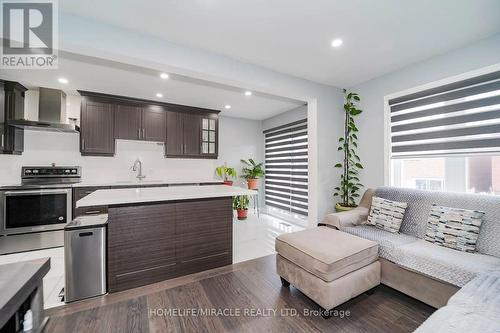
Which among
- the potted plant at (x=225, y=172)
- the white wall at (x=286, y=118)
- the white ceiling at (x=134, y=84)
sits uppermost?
the white ceiling at (x=134, y=84)

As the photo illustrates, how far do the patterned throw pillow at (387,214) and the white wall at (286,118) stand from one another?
2.64 metres

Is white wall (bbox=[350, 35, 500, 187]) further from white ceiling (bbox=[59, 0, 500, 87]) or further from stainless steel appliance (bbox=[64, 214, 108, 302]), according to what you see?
stainless steel appliance (bbox=[64, 214, 108, 302])

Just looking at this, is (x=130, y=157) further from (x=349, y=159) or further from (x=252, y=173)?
(x=349, y=159)

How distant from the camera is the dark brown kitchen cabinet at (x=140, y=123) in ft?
12.8

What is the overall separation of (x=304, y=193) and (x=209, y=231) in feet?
9.25

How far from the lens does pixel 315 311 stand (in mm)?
1743

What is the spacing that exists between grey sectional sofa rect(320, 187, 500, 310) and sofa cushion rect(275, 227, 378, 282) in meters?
0.21

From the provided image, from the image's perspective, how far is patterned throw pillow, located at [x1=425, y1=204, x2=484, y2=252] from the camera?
1.81 m

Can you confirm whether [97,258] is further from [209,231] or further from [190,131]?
[190,131]

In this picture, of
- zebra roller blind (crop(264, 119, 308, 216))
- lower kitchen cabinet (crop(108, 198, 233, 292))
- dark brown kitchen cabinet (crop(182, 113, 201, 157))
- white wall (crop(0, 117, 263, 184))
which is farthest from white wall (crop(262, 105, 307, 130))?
lower kitchen cabinet (crop(108, 198, 233, 292))

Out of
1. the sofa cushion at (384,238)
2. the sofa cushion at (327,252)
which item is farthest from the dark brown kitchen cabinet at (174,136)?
the sofa cushion at (384,238)

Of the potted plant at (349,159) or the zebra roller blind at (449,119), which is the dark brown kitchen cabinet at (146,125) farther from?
the zebra roller blind at (449,119)

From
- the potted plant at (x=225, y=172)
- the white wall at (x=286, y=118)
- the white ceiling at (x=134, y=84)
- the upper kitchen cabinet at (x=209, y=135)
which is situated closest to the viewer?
the white ceiling at (x=134, y=84)

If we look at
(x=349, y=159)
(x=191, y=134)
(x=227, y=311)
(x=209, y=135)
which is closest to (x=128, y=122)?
(x=191, y=134)
